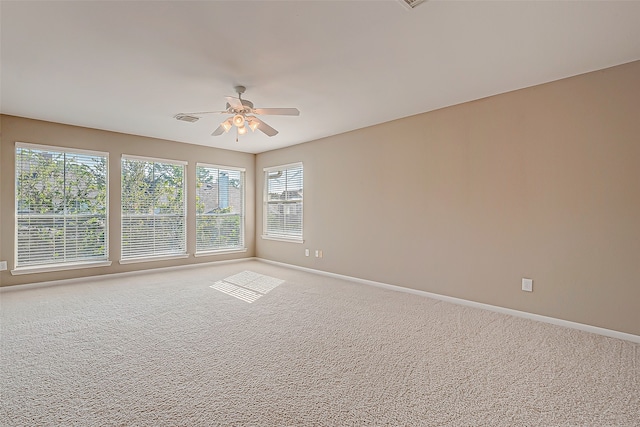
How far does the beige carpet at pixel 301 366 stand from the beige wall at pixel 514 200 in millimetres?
402

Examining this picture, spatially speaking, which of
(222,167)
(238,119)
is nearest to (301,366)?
(238,119)

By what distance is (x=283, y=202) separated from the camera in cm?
639

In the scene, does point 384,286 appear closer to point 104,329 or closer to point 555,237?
point 555,237

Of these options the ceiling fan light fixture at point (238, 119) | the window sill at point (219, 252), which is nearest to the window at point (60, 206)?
the window sill at point (219, 252)

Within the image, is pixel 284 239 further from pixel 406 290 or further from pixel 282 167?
pixel 406 290

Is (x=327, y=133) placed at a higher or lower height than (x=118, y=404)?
higher

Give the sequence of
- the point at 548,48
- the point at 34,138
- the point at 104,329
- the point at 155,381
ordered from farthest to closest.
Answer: the point at 34,138 → the point at 104,329 → the point at 548,48 → the point at 155,381

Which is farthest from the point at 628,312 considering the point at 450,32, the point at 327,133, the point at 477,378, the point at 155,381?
the point at 327,133

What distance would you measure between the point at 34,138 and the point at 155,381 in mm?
4401

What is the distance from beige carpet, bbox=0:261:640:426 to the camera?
1.77 meters

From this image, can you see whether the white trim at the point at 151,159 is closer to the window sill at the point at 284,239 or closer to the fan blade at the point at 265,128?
the window sill at the point at 284,239

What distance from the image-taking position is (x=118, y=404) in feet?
6.04

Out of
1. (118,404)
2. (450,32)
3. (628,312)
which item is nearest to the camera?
(118,404)

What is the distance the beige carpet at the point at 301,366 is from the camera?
5.81 ft
